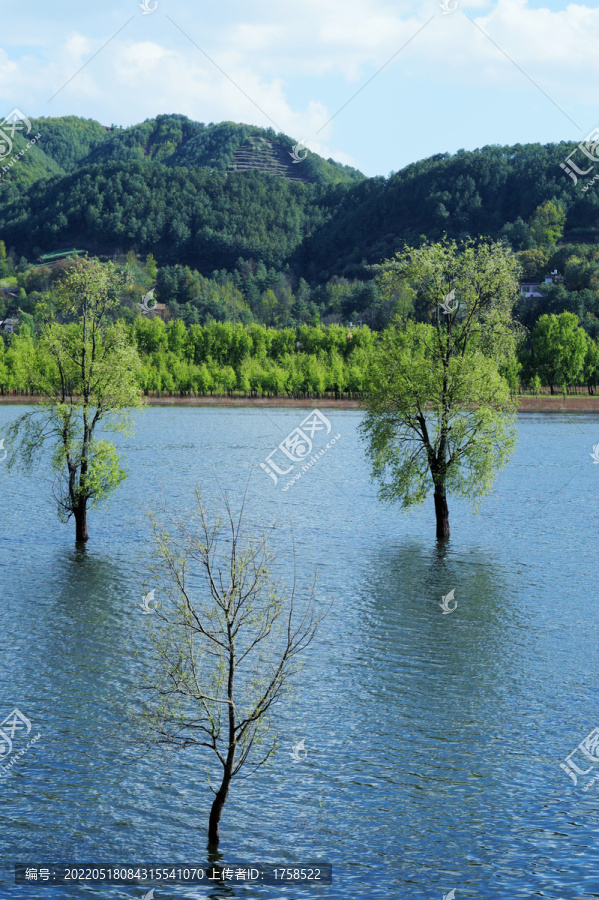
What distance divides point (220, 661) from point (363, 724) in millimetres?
5219

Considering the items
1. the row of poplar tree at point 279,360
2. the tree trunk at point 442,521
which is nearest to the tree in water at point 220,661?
the tree trunk at point 442,521

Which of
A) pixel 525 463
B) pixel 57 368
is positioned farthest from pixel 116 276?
pixel 525 463

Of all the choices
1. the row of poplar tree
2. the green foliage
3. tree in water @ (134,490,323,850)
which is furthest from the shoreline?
tree in water @ (134,490,323,850)

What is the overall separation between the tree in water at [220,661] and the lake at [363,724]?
0.74 metres

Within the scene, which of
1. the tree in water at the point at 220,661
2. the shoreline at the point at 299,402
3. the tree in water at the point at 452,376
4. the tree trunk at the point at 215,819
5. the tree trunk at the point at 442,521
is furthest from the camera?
the shoreline at the point at 299,402

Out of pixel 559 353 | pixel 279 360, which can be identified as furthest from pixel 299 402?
pixel 559 353

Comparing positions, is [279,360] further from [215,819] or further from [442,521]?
[215,819]

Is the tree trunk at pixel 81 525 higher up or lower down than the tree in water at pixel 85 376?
lower down

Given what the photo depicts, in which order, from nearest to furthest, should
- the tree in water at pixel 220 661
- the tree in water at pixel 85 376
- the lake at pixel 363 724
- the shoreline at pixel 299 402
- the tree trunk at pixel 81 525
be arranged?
the tree in water at pixel 220 661 < the lake at pixel 363 724 < the tree in water at pixel 85 376 < the tree trunk at pixel 81 525 < the shoreline at pixel 299 402

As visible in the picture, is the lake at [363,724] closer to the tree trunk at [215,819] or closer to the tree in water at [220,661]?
the tree trunk at [215,819]

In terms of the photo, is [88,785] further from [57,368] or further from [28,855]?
[57,368]

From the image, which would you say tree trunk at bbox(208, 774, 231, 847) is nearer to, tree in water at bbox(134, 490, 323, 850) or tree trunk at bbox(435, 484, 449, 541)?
tree in water at bbox(134, 490, 323, 850)

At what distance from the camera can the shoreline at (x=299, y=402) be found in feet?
516

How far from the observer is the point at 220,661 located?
20.8m
